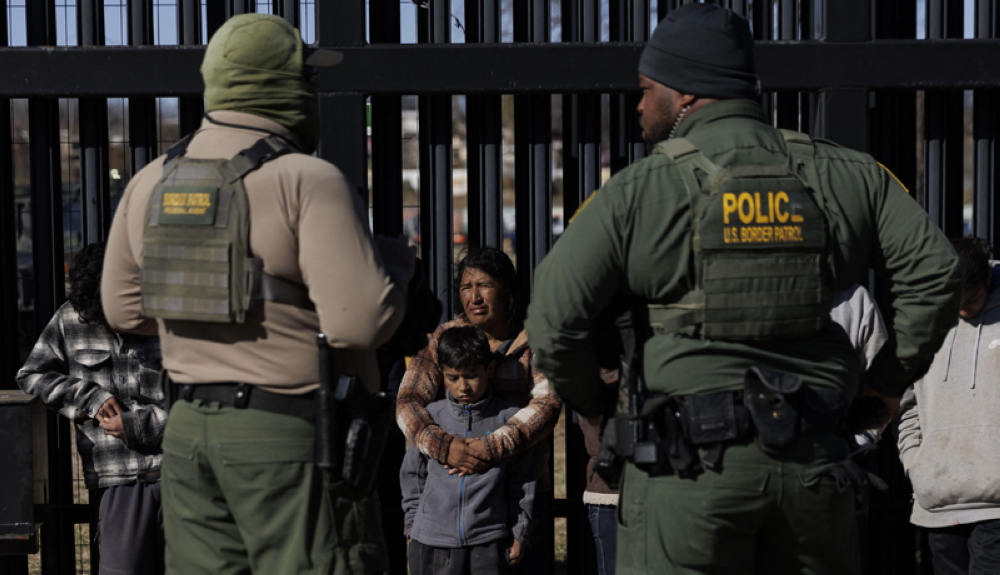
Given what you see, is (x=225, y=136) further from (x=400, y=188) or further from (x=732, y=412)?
(x=400, y=188)

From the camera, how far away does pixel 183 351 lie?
260 centimetres

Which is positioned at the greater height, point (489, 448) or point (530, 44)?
point (530, 44)

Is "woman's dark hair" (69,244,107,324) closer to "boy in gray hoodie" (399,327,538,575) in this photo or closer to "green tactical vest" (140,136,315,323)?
"boy in gray hoodie" (399,327,538,575)

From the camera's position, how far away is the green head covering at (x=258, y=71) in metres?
2.63

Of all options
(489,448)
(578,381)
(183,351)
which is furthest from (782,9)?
(183,351)

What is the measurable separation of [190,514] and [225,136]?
954 millimetres

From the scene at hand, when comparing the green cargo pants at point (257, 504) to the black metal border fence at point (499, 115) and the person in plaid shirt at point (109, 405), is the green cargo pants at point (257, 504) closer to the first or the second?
the person in plaid shirt at point (109, 405)

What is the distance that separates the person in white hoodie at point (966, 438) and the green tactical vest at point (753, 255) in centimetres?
163

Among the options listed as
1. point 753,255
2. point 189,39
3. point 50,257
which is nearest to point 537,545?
point 753,255

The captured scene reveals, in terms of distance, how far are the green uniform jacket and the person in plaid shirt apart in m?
2.02

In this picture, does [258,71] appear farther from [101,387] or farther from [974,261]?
[974,261]

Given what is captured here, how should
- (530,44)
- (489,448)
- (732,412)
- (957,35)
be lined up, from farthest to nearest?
(957,35), (530,44), (489,448), (732,412)

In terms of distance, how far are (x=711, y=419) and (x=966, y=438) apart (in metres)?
1.96

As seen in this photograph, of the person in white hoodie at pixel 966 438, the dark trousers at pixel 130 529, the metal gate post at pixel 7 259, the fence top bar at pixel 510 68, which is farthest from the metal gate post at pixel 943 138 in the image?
Answer: the metal gate post at pixel 7 259
